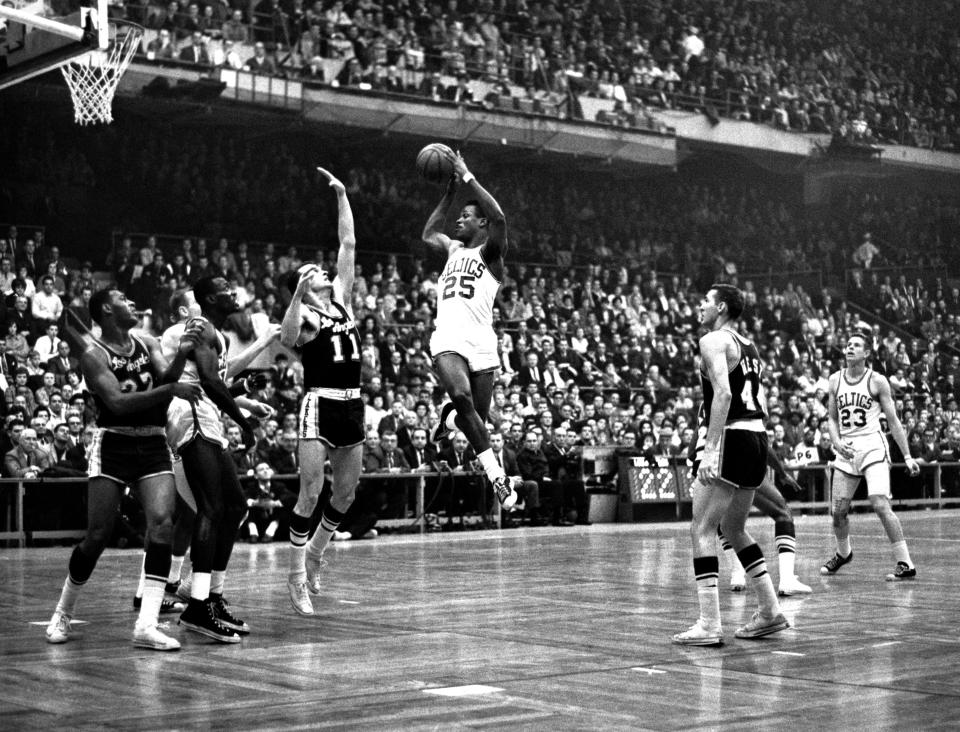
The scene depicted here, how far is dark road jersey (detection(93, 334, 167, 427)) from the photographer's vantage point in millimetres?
8141

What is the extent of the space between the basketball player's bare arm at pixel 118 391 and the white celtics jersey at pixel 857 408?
7376 millimetres

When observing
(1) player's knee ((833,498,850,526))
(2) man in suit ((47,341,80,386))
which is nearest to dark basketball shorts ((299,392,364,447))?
(1) player's knee ((833,498,850,526))

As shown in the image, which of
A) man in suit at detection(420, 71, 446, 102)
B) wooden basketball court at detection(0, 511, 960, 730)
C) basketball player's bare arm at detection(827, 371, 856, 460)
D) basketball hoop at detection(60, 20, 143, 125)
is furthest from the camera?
man in suit at detection(420, 71, 446, 102)

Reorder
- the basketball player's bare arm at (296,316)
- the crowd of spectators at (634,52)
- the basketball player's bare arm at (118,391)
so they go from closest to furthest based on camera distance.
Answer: the basketball player's bare arm at (118,391) < the basketball player's bare arm at (296,316) < the crowd of spectators at (634,52)

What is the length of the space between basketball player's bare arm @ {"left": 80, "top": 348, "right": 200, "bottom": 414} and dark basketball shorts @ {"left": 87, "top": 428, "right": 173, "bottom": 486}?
249 mm

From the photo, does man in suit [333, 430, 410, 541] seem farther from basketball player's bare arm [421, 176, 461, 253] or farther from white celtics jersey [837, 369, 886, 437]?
basketball player's bare arm [421, 176, 461, 253]

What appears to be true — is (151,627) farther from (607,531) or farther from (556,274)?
(556,274)

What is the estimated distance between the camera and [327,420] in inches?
377

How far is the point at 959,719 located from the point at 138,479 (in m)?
4.83

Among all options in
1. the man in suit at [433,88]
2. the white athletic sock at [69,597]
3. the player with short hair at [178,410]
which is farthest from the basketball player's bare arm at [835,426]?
the man in suit at [433,88]

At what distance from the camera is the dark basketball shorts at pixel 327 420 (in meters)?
9.58

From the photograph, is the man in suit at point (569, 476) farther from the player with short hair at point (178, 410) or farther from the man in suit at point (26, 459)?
the player with short hair at point (178, 410)

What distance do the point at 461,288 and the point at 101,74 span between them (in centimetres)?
1274

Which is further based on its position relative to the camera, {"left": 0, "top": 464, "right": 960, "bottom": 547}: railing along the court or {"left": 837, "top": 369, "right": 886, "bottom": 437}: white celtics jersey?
{"left": 0, "top": 464, "right": 960, "bottom": 547}: railing along the court
